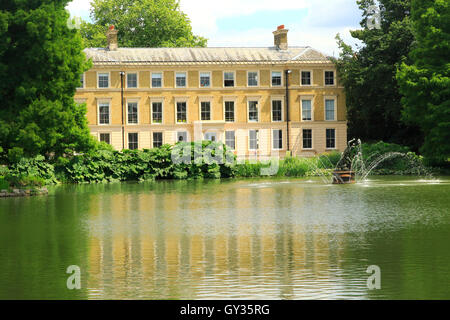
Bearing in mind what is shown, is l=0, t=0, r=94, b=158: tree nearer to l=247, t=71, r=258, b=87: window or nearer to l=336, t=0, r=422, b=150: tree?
l=336, t=0, r=422, b=150: tree

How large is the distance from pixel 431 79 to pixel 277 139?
68.4 feet

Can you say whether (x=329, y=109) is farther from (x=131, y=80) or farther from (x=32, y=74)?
(x=32, y=74)

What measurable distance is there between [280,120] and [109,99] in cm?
1467

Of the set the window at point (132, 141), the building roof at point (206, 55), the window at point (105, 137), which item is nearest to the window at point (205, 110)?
the building roof at point (206, 55)

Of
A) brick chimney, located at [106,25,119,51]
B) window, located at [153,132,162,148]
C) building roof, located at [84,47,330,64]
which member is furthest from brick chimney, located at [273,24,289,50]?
brick chimney, located at [106,25,119,51]

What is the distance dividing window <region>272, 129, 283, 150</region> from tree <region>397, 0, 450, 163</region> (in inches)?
692

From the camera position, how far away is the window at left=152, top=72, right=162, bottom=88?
5612 centimetres

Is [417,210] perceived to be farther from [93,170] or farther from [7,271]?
[93,170]

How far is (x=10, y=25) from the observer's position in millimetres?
30938

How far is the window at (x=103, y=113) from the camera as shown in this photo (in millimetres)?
55500

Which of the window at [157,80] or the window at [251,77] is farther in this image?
the window at [251,77]

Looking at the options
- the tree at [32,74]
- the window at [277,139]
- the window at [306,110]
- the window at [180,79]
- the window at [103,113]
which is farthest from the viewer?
the window at [306,110]

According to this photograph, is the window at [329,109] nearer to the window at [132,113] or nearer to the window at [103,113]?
the window at [132,113]

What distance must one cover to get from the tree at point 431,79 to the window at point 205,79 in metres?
20.1
